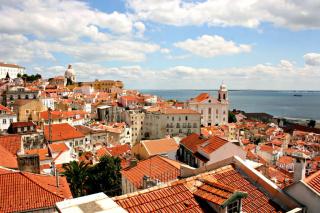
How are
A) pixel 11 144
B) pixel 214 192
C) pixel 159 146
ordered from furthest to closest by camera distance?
pixel 159 146
pixel 11 144
pixel 214 192

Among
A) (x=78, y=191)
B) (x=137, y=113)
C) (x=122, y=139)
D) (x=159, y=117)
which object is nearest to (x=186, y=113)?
(x=159, y=117)

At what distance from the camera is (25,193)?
1333 centimetres

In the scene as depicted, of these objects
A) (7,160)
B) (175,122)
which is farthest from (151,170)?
(175,122)

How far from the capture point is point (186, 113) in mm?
77750

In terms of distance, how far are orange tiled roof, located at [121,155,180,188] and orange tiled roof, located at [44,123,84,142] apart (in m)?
33.6

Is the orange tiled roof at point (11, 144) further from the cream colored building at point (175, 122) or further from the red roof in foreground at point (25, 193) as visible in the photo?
the cream colored building at point (175, 122)

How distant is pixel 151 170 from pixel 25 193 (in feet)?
28.6

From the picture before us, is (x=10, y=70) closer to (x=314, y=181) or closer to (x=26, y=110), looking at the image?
(x=26, y=110)

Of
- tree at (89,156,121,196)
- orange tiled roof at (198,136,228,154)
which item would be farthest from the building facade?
orange tiled roof at (198,136,228,154)

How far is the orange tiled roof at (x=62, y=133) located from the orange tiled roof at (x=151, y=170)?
3363cm

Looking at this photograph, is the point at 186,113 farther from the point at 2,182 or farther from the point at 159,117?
the point at 2,182

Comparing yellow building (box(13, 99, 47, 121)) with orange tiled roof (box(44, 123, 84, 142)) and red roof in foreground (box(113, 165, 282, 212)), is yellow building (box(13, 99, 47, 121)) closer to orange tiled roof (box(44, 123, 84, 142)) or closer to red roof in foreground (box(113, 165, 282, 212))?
orange tiled roof (box(44, 123, 84, 142))

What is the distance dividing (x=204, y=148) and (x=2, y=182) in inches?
498

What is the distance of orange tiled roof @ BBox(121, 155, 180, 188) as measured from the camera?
61.2 ft
